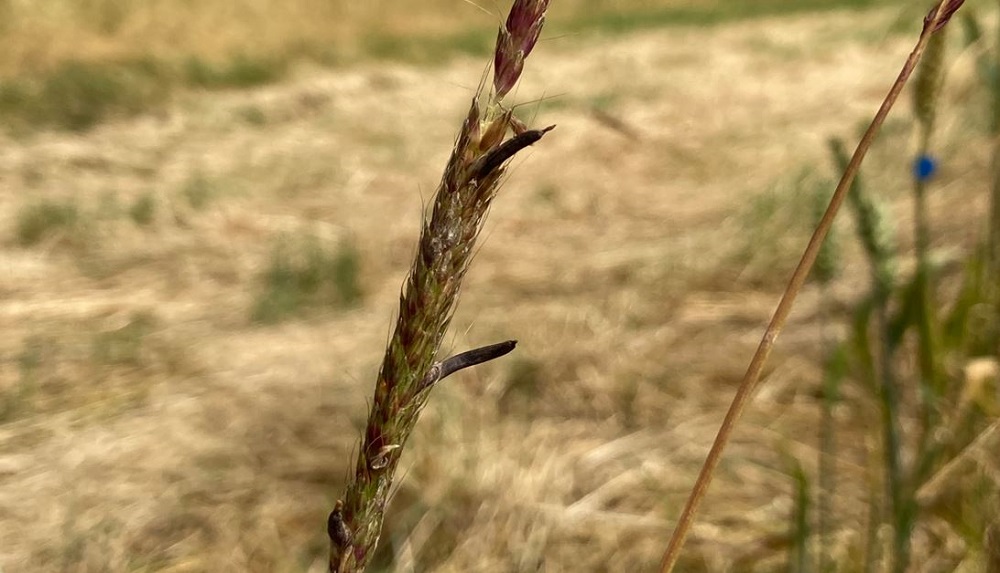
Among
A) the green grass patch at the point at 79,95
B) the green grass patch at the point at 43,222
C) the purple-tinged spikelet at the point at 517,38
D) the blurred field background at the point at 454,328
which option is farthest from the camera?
the green grass patch at the point at 79,95

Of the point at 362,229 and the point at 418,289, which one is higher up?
the point at 418,289

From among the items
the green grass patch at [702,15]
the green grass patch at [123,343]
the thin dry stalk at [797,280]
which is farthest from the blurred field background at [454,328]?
the green grass patch at [702,15]

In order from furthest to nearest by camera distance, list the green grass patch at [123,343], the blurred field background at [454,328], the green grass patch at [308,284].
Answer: the green grass patch at [308,284], the green grass patch at [123,343], the blurred field background at [454,328]

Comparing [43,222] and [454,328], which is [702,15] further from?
[454,328]

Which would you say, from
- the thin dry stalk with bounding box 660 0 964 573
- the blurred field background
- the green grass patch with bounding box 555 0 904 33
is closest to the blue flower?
the blurred field background

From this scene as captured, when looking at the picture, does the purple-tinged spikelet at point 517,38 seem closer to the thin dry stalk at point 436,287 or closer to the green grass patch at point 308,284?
the thin dry stalk at point 436,287

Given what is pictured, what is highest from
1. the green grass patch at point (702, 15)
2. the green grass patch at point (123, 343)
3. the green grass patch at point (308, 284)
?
the green grass patch at point (702, 15)

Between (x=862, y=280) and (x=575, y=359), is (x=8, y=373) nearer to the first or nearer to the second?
(x=575, y=359)

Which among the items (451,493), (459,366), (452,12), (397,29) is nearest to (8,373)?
(451,493)
